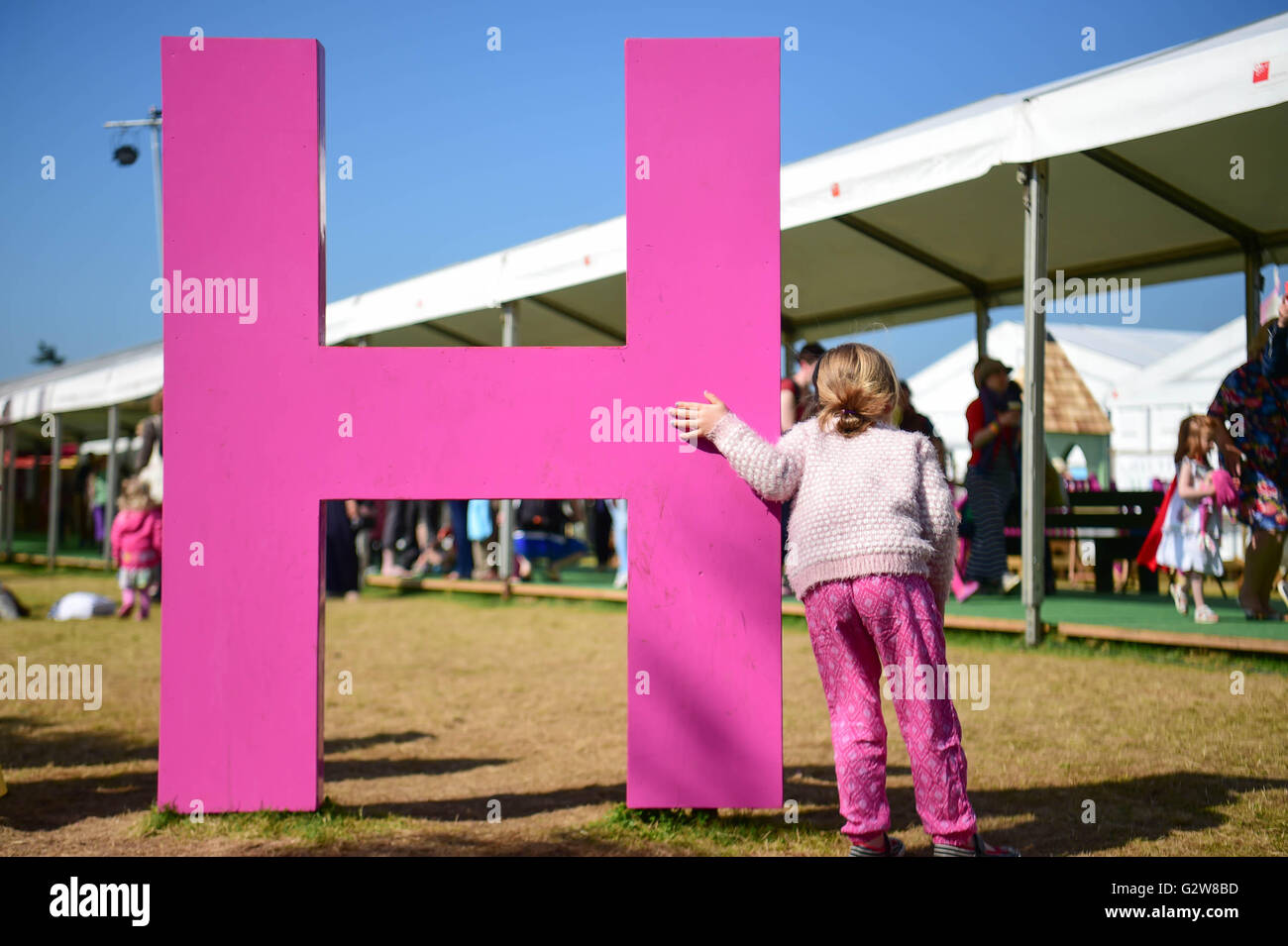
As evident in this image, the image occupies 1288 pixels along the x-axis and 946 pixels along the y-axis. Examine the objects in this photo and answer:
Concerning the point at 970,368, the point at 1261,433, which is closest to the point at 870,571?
the point at 1261,433

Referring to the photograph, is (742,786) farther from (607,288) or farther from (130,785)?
(607,288)

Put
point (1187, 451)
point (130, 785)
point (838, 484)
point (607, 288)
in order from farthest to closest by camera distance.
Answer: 1. point (607, 288)
2. point (1187, 451)
3. point (130, 785)
4. point (838, 484)

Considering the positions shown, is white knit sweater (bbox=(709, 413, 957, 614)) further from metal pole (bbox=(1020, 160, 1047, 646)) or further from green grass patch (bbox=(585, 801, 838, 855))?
metal pole (bbox=(1020, 160, 1047, 646))

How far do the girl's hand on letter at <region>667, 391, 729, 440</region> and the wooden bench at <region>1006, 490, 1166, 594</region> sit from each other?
690cm

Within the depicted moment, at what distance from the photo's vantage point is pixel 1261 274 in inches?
335

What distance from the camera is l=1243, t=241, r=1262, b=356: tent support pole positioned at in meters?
8.46

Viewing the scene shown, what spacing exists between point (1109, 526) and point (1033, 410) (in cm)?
328

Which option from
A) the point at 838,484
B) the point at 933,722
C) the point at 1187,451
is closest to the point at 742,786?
the point at 933,722

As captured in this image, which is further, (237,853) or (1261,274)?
(1261,274)

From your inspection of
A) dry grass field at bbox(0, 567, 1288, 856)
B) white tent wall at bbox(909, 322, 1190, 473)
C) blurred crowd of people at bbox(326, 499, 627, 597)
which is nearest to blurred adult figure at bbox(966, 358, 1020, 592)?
dry grass field at bbox(0, 567, 1288, 856)

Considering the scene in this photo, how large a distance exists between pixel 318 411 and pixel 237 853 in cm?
140

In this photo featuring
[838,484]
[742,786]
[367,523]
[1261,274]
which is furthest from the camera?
[367,523]

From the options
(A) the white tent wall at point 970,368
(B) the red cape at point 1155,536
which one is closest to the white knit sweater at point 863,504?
(B) the red cape at point 1155,536

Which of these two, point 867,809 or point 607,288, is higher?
point 607,288
